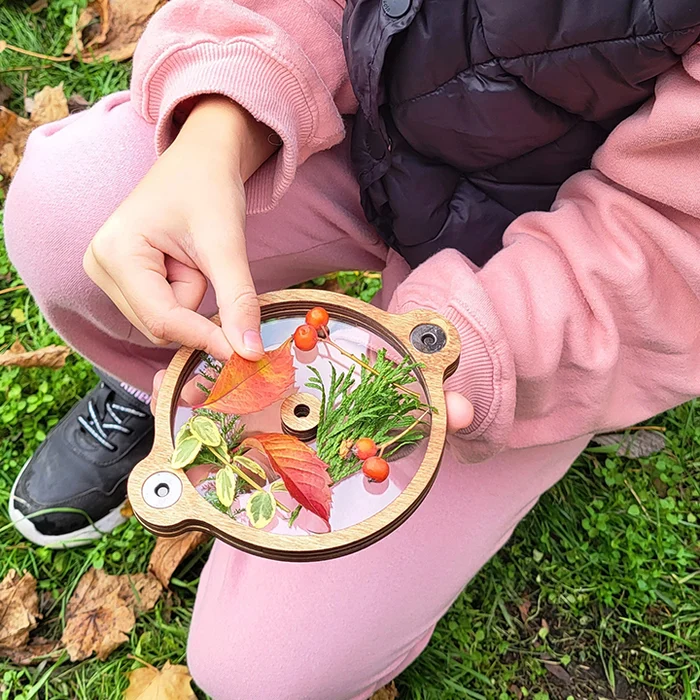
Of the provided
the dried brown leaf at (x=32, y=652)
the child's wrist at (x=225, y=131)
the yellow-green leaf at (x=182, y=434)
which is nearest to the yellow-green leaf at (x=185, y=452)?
the yellow-green leaf at (x=182, y=434)

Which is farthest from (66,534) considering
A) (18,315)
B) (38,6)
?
(38,6)

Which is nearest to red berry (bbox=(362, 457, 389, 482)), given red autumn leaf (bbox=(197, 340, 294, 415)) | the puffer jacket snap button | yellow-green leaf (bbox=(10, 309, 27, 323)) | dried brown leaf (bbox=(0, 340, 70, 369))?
red autumn leaf (bbox=(197, 340, 294, 415))

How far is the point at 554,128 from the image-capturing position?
3.04 feet

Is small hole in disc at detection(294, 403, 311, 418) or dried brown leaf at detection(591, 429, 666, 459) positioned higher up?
small hole in disc at detection(294, 403, 311, 418)

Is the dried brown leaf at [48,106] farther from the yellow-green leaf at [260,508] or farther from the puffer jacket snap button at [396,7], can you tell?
the yellow-green leaf at [260,508]

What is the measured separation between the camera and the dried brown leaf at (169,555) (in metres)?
1.36

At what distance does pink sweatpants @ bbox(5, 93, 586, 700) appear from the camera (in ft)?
3.53

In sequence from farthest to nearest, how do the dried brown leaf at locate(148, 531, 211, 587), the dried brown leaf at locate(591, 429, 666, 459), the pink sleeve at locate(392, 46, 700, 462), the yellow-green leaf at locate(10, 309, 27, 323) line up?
the yellow-green leaf at locate(10, 309, 27, 323) → the dried brown leaf at locate(591, 429, 666, 459) → the dried brown leaf at locate(148, 531, 211, 587) → the pink sleeve at locate(392, 46, 700, 462)

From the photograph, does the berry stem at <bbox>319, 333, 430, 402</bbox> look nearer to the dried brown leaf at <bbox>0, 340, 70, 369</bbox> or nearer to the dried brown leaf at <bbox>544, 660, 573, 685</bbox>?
the dried brown leaf at <bbox>544, 660, 573, 685</bbox>

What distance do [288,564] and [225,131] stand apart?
612mm

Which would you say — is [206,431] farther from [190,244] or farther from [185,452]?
[190,244]

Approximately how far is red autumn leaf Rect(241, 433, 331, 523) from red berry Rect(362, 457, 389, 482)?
38 mm

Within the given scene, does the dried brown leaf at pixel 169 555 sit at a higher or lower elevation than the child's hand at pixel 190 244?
lower

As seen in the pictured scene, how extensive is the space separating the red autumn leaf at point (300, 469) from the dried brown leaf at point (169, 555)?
720 mm
